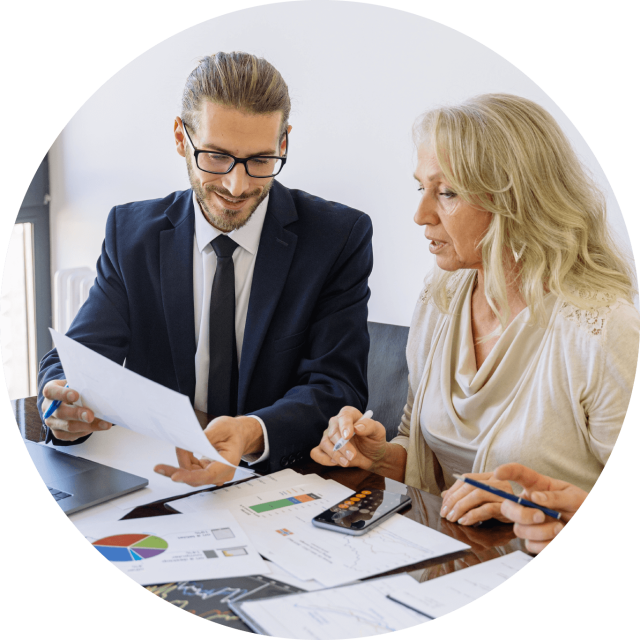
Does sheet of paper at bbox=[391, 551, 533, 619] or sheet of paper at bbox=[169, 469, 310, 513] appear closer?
sheet of paper at bbox=[391, 551, 533, 619]

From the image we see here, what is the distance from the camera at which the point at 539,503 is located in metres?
1.26

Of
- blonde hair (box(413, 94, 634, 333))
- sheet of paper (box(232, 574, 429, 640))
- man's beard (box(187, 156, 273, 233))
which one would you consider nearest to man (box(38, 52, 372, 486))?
man's beard (box(187, 156, 273, 233))

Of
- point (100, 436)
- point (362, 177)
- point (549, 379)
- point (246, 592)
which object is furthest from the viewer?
point (100, 436)

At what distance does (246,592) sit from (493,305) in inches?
28.0

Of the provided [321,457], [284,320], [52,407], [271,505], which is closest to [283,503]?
[271,505]

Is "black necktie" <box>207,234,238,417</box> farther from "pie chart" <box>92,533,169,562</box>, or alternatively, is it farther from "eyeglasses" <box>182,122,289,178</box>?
"pie chart" <box>92,533,169,562</box>

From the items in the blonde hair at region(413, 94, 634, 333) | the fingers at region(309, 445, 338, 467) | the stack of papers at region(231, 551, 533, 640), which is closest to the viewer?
the stack of papers at region(231, 551, 533, 640)

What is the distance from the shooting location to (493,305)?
1.34 metres

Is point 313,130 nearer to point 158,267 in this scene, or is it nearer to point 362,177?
point 362,177

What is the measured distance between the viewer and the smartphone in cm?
129

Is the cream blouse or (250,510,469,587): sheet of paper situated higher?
the cream blouse

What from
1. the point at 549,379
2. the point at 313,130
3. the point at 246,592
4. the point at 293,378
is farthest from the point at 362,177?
the point at 246,592

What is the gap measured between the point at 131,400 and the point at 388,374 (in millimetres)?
533

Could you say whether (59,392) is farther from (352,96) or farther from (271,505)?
(352,96)
